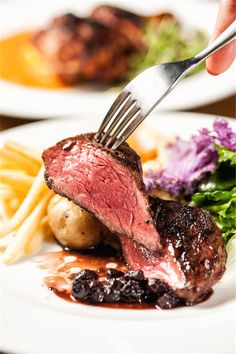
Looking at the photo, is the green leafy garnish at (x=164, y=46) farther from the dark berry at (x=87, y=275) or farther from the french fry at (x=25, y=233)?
the dark berry at (x=87, y=275)

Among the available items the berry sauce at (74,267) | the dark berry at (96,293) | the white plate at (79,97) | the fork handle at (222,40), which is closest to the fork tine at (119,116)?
the fork handle at (222,40)

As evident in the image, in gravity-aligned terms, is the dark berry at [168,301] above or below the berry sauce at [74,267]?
above

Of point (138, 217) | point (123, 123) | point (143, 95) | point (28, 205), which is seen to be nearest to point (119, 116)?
point (123, 123)

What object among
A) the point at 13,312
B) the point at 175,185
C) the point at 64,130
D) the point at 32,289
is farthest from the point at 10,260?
the point at 64,130

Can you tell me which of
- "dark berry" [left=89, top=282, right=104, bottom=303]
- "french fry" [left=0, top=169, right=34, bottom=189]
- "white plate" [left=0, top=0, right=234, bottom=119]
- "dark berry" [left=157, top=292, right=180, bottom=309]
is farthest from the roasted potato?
"white plate" [left=0, top=0, right=234, bottom=119]

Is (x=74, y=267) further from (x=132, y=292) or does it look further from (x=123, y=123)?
(x=123, y=123)

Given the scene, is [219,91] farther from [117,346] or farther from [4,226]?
[117,346]
